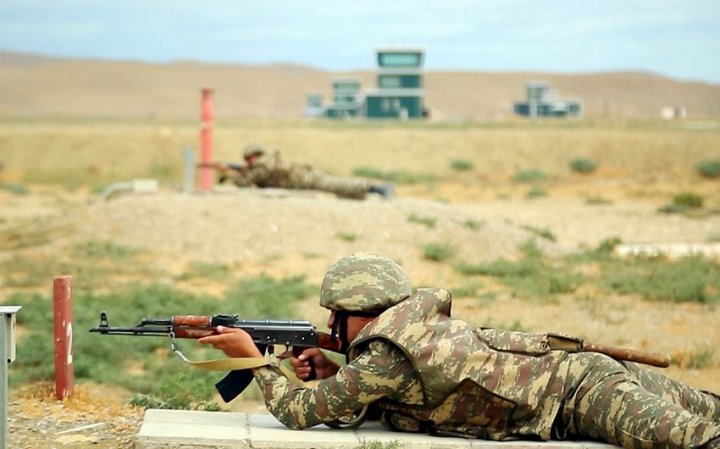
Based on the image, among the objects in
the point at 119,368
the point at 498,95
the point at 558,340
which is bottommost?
the point at 119,368

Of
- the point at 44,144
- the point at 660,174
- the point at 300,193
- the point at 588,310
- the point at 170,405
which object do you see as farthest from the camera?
the point at 44,144

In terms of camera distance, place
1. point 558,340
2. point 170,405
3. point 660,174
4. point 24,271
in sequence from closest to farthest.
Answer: point 558,340
point 170,405
point 24,271
point 660,174

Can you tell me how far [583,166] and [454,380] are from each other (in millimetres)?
37278

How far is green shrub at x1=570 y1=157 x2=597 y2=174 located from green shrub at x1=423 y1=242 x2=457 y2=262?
2643cm

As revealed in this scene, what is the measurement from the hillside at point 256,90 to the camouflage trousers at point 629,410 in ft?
372

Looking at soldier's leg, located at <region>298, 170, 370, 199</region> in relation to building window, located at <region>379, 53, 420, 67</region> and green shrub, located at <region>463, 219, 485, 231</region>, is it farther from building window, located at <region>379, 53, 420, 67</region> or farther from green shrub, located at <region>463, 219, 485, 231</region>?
building window, located at <region>379, 53, 420, 67</region>

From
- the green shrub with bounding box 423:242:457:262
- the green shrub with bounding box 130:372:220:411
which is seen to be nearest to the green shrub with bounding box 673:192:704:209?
the green shrub with bounding box 423:242:457:262

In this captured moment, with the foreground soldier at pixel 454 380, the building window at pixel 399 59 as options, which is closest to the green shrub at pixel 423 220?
the foreground soldier at pixel 454 380

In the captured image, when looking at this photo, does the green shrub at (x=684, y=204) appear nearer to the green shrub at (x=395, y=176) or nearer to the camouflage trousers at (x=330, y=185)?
the camouflage trousers at (x=330, y=185)

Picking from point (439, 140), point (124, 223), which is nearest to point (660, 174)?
point (439, 140)

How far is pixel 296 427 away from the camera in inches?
230

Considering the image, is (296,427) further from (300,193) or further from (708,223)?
(708,223)

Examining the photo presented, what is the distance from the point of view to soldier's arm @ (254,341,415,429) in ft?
18.0

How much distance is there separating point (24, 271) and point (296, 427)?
33.8 feet
